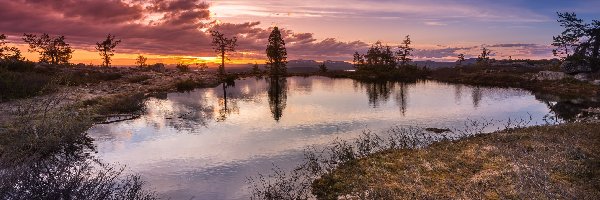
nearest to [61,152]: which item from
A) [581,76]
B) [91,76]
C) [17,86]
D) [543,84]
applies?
[17,86]

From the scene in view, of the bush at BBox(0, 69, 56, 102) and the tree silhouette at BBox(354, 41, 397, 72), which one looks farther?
the tree silhouette at BBox(354, 41, 397, 72)

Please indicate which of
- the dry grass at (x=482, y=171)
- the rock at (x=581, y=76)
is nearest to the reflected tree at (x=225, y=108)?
the dry grass at (x=482, y=171)

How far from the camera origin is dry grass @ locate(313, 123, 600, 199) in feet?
56.6

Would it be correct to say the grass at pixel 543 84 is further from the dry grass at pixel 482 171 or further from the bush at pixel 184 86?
the bush at pixel 184 86

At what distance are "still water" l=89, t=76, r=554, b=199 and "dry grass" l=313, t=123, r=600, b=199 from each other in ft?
17.9

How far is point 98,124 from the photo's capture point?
38.7 metres

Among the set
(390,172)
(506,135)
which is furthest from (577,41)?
(390,172)

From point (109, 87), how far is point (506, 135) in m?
59.0

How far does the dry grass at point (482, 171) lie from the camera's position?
1727 cm

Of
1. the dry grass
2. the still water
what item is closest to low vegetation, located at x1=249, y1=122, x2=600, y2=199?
the dry grass

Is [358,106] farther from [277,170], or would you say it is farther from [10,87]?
[10,87]

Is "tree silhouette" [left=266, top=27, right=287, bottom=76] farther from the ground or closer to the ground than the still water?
farther from the ground

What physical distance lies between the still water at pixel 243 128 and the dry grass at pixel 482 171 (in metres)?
5.46

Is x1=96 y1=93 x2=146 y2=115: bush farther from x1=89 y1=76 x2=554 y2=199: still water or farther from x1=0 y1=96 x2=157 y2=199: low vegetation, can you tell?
x1=0 y1=96 x2=157 y2=199: low vegetation
